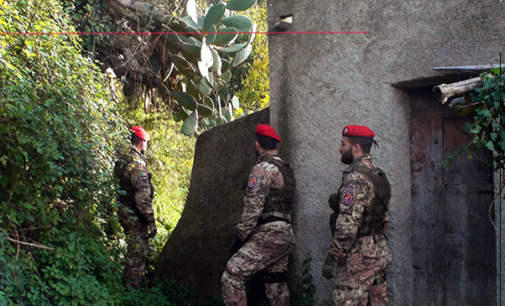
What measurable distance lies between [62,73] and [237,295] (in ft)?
7.68

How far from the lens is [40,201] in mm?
3543

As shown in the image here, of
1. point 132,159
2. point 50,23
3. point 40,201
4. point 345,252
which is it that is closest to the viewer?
point 345,252

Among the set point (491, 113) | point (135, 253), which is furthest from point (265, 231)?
point (491, 113)

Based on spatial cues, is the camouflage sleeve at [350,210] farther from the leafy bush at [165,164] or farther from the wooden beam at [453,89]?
the leafy bush at [165,164]

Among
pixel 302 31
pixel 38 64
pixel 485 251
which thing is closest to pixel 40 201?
pixel 38 64

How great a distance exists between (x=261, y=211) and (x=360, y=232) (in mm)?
841

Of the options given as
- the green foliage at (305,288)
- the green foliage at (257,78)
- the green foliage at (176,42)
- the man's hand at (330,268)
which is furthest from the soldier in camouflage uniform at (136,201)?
the green foliage at (257,78)

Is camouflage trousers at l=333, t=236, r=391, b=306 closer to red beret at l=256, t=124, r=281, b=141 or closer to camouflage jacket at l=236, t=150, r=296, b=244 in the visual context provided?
camouflage jacket at l=236, t=150, r=296, b=244

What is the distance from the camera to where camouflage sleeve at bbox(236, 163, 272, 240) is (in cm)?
376

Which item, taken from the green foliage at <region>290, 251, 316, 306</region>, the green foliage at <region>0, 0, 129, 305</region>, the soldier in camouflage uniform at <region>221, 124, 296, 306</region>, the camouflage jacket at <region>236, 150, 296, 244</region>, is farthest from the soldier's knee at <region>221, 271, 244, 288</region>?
the green foliage at <region>0, 0, 129, 305</region>

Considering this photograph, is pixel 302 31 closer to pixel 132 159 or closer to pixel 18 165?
pixel 132 159

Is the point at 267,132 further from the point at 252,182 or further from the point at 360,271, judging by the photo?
the point at 360,271

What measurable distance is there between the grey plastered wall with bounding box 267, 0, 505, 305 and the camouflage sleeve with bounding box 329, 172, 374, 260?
18.3 inches

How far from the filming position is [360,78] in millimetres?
3846
